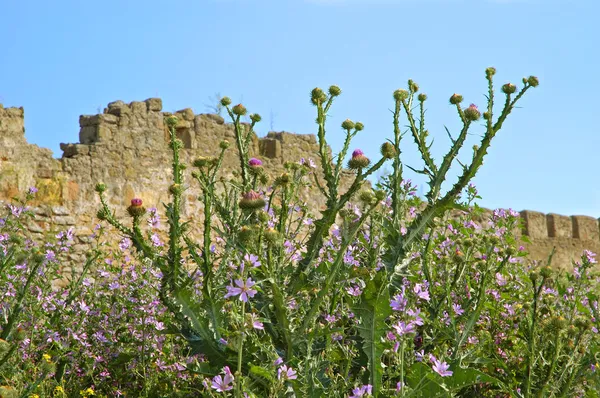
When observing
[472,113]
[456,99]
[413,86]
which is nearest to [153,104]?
[413,86]

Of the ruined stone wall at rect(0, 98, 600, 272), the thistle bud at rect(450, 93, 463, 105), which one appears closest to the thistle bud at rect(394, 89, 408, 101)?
the thistle bud at rect(450, 93, 463, 105)

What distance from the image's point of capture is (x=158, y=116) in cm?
979

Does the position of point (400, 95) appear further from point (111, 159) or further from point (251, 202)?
point (111, 159)

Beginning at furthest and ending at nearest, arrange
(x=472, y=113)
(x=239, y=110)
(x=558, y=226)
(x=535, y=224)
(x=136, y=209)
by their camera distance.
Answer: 1. (x=558, y=226)
2. (x=535, y=224)
3. (x=239, y=110)
4. (x=472, y=113)
5. (x=136, y=209)

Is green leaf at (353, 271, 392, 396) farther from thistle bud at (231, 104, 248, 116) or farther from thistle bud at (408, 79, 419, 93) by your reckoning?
thistle bud at (231, 104, 248, 116)

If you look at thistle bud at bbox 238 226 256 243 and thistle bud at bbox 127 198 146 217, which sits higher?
thistle bud at bbox 127 198 146 217

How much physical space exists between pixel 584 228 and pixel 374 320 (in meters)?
12.3

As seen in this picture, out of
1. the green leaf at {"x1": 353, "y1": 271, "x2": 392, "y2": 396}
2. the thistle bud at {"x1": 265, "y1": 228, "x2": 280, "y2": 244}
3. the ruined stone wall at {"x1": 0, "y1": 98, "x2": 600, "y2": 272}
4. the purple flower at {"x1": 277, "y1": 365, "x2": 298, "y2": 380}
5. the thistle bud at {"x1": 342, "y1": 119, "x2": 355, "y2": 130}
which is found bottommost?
the purple flower at {"x1": 277, "y1": 365, "x2": 298, "y2": 380}

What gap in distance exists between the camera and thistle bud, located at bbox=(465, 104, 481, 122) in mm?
3947

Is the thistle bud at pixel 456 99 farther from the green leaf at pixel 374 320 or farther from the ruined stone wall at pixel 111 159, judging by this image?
the ruined stone wall at pixel 111 159

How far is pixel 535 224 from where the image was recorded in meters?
14.0

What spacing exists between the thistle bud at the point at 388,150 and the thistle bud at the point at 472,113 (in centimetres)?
48

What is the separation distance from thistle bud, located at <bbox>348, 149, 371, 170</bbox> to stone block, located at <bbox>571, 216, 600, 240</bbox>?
12.0 meters

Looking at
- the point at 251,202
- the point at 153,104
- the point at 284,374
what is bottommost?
the point at 284,374
